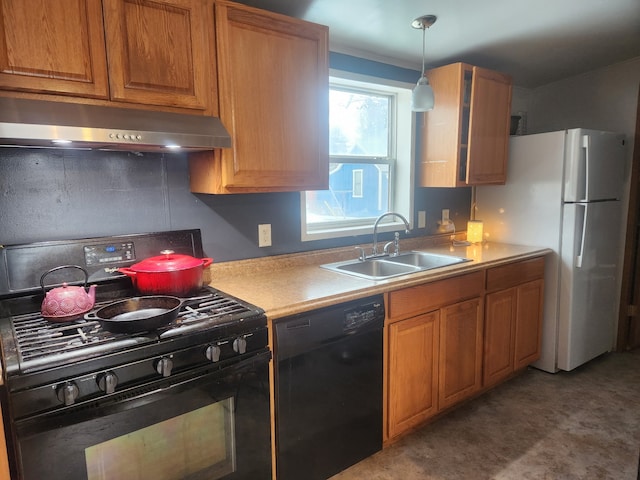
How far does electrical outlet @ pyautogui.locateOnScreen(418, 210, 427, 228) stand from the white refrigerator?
A: 0.61 meters

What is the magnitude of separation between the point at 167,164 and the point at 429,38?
165 cm

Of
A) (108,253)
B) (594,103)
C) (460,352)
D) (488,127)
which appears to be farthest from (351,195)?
(594,103)

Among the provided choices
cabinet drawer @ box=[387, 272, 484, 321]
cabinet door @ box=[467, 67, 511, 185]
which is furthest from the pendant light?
cabinet drawer @ box=[387, 272, 484, 321]

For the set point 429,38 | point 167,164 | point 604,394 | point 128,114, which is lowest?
point 604,394

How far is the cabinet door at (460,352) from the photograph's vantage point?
7.46ft

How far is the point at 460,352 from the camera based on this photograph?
7.76 ft

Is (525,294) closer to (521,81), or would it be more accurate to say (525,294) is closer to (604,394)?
(604,394)

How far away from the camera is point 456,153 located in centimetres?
273

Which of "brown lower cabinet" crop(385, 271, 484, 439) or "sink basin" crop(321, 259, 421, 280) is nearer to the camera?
"brown lower cabinet" crop(385, 271, 484, 439)

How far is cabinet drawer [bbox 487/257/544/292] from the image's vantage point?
8.20 feet

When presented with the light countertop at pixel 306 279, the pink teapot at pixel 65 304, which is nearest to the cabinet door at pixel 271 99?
the light countertop at pixel 306 279

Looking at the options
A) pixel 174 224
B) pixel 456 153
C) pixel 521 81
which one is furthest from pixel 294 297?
pixel 521 81

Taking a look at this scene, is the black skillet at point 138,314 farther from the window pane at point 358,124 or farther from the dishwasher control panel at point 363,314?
the window pane at point 358,124

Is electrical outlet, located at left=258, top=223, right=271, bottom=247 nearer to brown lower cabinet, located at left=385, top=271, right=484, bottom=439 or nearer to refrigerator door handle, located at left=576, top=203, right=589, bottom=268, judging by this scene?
brown lower cabinet, located at left=385, top=271, right=484, bottom=439
